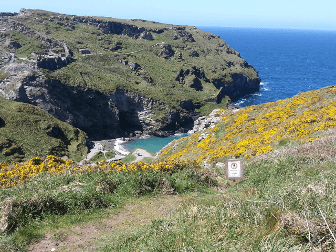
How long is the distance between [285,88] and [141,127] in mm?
114756

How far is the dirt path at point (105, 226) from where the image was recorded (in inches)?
298

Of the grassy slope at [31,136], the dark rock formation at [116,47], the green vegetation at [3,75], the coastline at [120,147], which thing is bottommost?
the coastline at [120,147]

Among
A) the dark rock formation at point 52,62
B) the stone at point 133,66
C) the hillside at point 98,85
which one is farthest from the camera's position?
the stone at point 133,66

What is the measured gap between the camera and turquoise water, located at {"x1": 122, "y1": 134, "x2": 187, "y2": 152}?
11391 centimetres

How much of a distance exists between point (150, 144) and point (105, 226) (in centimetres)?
11010

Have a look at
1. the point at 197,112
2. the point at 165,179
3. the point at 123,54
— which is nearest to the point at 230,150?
the point at 165,179

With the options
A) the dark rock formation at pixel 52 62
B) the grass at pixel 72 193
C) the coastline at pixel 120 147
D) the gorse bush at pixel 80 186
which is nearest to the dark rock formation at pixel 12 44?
the dark rock formation at pixel 52 62

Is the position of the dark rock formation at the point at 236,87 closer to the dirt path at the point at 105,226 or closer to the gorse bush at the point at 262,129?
the gorse bush at the point at 262,129

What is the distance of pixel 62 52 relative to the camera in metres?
157

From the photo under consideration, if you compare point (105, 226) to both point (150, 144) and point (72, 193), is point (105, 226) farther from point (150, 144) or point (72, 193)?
point (150, 144)

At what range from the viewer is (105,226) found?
9.00m

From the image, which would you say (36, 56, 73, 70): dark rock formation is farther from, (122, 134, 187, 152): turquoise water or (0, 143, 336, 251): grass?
(0, 143, 336, 251): grass

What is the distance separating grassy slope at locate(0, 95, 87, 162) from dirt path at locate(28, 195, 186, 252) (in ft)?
261

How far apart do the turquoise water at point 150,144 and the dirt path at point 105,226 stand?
101m
